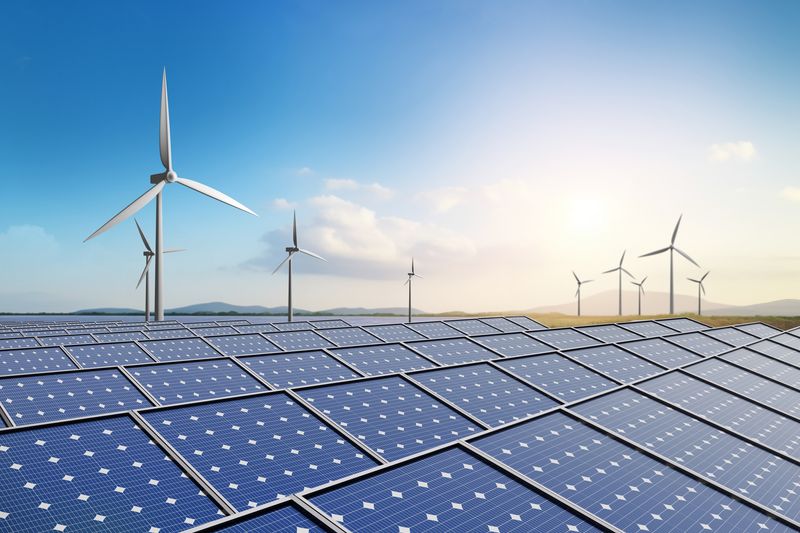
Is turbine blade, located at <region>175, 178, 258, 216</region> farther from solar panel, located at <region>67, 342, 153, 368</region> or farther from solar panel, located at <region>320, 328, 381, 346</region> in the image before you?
solar panel, located at <region>67, 342, 153, 368</region>

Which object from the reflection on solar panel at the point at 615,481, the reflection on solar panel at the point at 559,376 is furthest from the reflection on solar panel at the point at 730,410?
the reflection on solar panel at the point at 615,481

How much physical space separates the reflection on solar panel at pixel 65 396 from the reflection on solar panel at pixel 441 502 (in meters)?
9.75

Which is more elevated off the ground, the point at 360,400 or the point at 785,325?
the point at 360,400

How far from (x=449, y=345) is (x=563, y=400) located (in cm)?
1178

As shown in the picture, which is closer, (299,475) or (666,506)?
(666,506)

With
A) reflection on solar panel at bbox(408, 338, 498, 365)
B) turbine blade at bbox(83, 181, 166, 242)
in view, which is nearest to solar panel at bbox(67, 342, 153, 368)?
reflection on solar panel at bbox(408, 338, 498, 365)

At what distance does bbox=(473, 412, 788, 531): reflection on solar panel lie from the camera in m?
7.91

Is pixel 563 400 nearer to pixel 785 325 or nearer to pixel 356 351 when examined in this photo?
pixel 356 351

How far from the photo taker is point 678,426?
41.2 feet

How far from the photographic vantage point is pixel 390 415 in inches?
481

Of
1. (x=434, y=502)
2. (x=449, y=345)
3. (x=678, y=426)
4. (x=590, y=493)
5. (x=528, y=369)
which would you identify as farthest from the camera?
(x=449, y=345)

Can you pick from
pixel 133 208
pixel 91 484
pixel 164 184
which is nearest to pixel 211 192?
pixel 164 184

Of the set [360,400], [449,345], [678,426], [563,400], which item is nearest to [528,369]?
[563,400]

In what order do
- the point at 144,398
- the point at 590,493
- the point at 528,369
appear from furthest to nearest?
the point at 528,369, the point at 144,398, the point at 590,493
